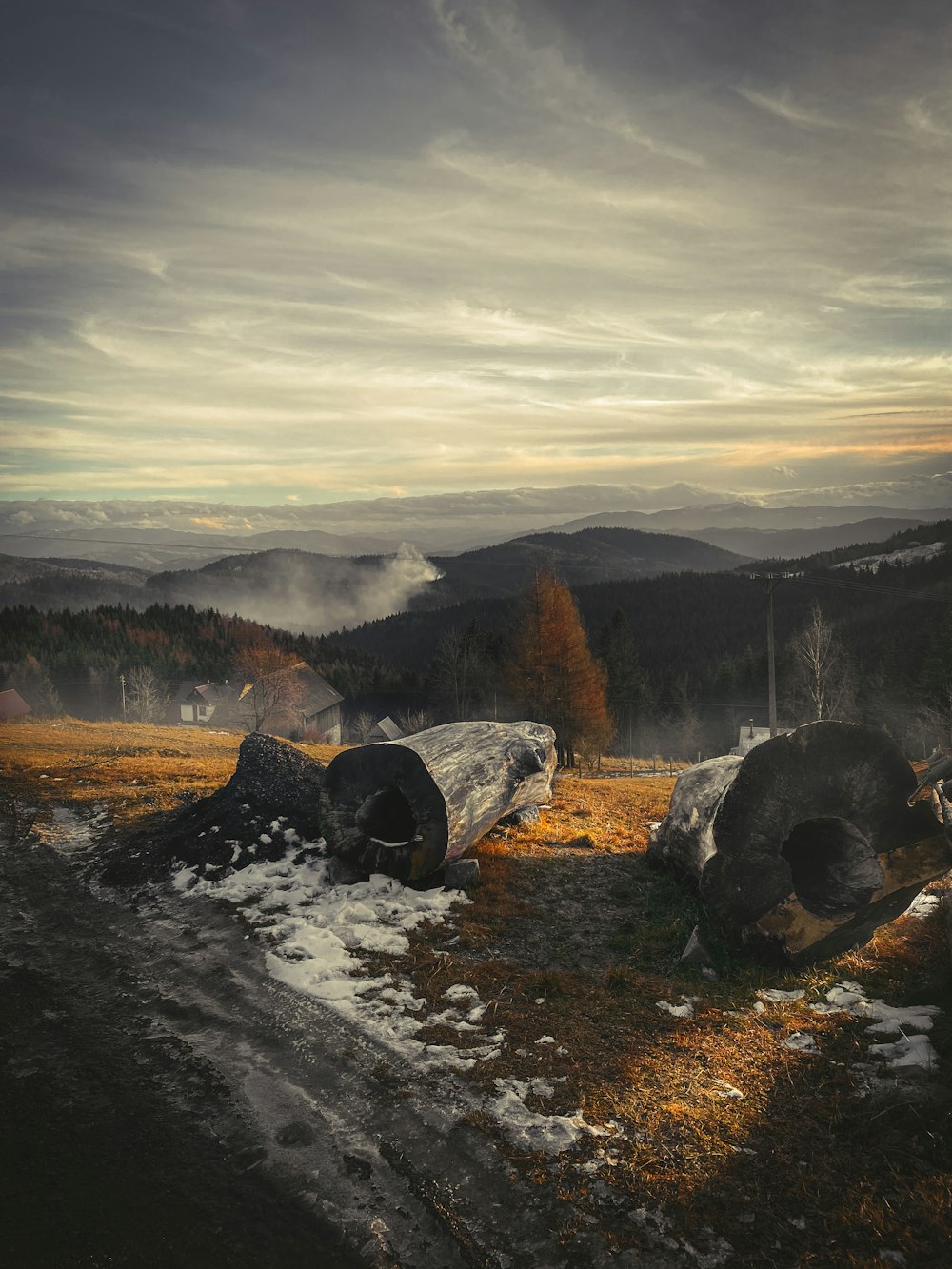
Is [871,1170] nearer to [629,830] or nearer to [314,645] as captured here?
[629,830]

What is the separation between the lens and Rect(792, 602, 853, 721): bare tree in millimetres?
35244

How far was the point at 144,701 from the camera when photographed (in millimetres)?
65375

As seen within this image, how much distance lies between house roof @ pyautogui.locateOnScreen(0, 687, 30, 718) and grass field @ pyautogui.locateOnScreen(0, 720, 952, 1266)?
56386mm

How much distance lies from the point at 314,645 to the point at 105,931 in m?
108

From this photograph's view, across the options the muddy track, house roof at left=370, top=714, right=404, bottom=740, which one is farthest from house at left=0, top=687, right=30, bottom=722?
the muddy track

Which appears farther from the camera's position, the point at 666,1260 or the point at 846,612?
the point at 846,612

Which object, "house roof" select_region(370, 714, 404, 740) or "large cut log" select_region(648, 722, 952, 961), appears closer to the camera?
"large cut log" select_region(648, 722, 952, 961)

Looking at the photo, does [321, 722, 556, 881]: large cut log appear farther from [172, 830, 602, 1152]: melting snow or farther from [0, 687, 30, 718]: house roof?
[0, 687, 30, 718]: house roof

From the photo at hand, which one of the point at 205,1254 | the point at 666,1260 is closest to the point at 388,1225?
the point at 205,1254

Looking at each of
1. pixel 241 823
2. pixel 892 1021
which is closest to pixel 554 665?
pixel 241 823

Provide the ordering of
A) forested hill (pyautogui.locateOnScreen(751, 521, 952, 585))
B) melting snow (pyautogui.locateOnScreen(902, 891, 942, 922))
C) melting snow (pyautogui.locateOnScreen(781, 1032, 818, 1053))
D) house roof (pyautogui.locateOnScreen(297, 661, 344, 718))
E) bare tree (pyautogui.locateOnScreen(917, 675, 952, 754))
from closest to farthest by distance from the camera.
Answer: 1. melting snow (pyautogui.locateOnScreen(781, 1032, 818, 1053))
2. melting snow (pyautogui.locateOnScreen(902, 891, 942, 922))
3. bare tree (pyautogui.locateOnScreen(917, 675, 952, 754))
4. house roof (pyautogui.locateOnScreen(297, 661, 344, 718))
5. forested hill (pyautogui.locateOnScreen(751, 521, 952, 585))

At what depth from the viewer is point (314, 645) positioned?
4466 inches

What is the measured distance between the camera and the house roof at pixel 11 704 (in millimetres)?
53619

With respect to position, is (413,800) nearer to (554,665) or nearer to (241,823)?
(241,823)
